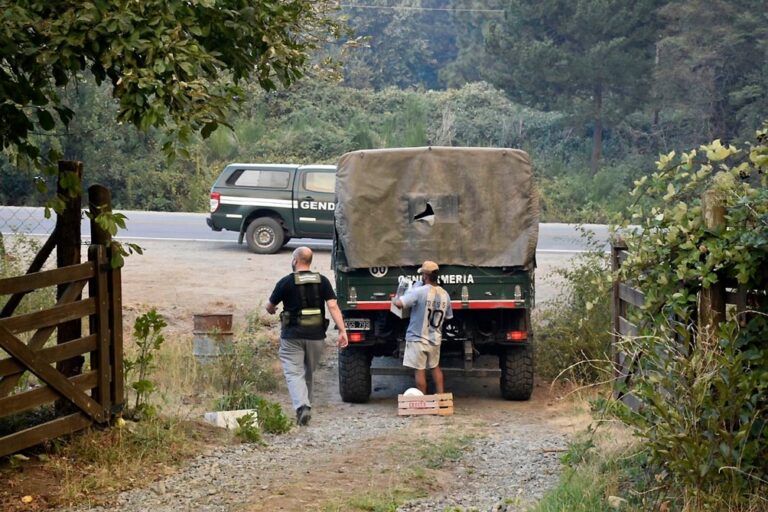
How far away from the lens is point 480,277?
467 inches

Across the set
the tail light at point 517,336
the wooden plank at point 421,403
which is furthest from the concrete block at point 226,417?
the tail light at point 517,336

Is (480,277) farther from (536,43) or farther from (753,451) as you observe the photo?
(536,43)

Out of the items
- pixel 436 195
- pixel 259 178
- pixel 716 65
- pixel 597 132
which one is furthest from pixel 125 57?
pixel 597 132

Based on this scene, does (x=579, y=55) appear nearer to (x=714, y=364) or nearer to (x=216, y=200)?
(x=216, y=200)

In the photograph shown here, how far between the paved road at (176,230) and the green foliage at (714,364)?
52.8ft

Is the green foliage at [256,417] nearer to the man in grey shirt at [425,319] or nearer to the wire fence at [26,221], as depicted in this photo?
the man in grey shirt at [425,319]

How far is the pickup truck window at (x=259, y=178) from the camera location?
2239cm

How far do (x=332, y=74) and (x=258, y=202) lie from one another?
10467mm

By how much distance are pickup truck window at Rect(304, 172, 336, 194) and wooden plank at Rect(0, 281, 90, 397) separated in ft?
46.8

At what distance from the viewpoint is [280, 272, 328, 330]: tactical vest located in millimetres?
10812

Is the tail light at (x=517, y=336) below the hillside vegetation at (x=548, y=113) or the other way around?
below

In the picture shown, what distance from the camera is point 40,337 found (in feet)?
25.0

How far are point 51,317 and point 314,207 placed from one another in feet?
47.6

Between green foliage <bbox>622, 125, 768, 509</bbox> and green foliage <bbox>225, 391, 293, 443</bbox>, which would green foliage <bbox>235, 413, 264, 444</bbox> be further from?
green foliage <bbox>622, 125, 768, 509</bbox>
